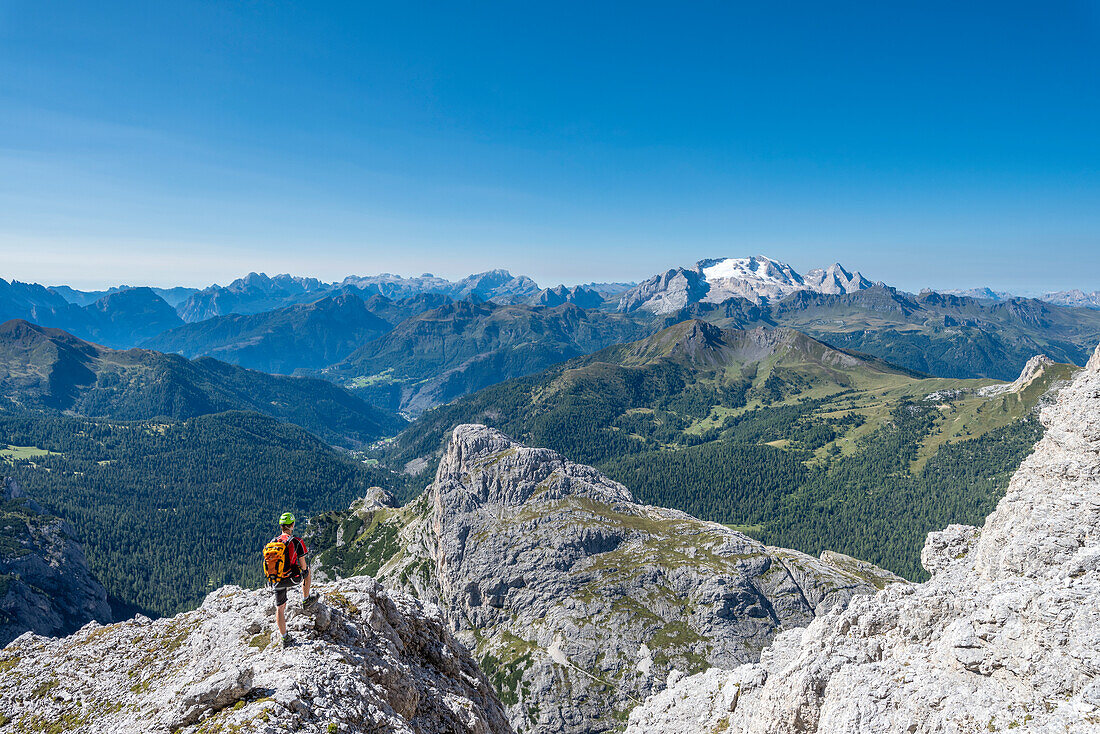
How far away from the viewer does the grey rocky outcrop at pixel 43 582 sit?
512ft

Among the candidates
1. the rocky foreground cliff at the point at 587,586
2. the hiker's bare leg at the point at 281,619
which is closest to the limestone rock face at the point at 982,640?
the hiker's bare leg at the point at 281,619

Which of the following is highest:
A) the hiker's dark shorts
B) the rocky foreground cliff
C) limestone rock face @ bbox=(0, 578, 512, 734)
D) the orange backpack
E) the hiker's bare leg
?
the orange backpack

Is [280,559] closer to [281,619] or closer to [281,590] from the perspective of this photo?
[281,590]

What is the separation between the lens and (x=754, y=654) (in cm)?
10962

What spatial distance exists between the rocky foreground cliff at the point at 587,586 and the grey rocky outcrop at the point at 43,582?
121 meters

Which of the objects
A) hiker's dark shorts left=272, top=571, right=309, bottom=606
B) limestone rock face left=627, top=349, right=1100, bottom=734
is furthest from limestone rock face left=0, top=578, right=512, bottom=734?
limestone rock face left=627, top=349, right=1100, bottom=734

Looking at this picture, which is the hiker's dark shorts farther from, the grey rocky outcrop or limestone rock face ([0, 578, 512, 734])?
the grey rocky outcrop

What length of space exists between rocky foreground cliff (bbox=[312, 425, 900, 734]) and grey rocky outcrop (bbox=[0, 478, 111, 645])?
121 m

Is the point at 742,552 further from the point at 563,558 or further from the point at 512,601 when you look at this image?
the point at 512,601

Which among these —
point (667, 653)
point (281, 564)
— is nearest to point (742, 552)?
point (667, 653)

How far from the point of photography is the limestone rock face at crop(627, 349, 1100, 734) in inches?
817

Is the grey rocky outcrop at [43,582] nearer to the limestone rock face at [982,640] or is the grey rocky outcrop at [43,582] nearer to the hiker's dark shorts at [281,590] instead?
the hiker's dark shorts at [281,590]

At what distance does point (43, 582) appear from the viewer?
173625 mm

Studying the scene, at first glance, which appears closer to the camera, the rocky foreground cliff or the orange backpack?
the orange backpack
